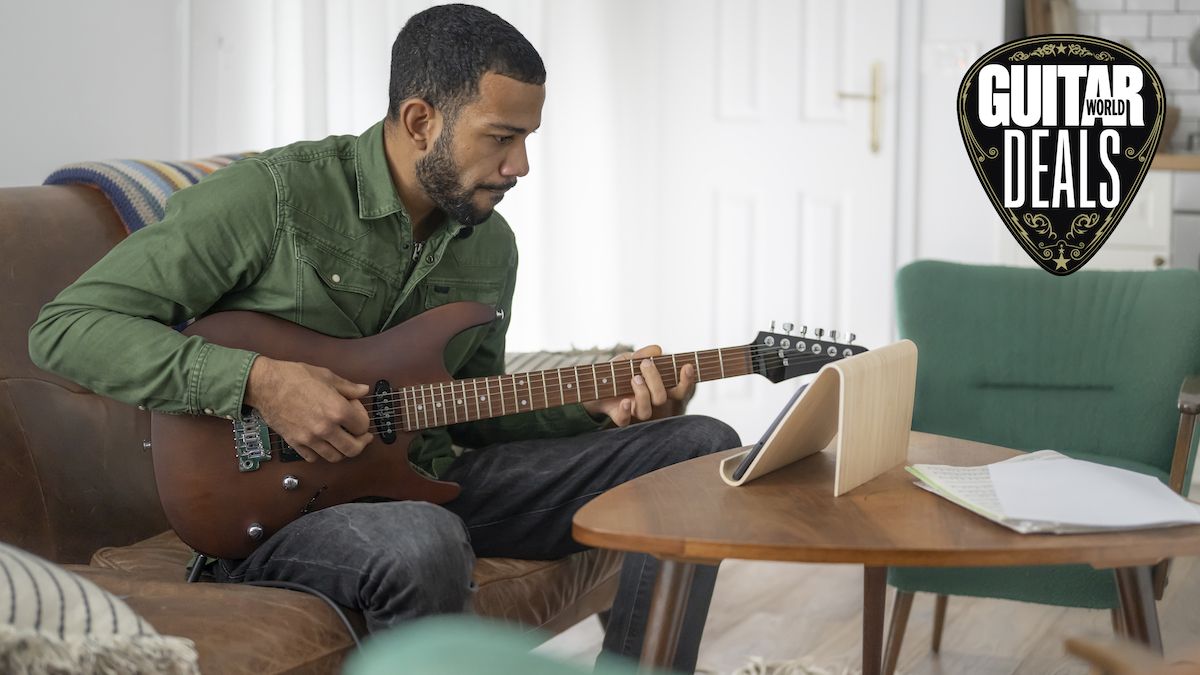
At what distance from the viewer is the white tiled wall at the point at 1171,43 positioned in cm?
427

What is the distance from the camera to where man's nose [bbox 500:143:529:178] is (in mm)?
1774

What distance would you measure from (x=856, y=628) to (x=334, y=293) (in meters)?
1.37

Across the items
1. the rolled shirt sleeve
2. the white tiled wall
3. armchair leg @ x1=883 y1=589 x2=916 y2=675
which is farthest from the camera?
the white tiled wall

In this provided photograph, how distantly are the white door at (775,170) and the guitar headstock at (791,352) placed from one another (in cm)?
231

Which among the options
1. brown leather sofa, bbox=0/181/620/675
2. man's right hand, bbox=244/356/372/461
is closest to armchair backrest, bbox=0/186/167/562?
brown leather sofa, bbox=0/181/620/675

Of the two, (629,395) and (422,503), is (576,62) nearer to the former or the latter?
(629,395)

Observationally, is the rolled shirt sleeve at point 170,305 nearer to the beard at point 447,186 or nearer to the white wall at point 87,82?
the beard at point 447,186

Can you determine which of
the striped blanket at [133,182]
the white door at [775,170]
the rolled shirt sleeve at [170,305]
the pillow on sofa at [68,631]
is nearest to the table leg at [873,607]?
the rolled shirt sleeve at [170,305]

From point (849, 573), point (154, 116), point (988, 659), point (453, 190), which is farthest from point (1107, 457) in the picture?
point (154, 116)

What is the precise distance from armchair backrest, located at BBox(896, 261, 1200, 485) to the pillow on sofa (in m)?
1.59

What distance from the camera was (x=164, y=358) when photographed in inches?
61.2

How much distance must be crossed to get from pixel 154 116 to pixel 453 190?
1.07 meters

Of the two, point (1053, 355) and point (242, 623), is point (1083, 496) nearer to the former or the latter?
point (242, 623)

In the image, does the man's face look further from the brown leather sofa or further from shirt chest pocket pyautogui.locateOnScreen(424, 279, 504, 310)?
the brown leather sofa
